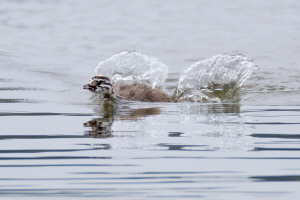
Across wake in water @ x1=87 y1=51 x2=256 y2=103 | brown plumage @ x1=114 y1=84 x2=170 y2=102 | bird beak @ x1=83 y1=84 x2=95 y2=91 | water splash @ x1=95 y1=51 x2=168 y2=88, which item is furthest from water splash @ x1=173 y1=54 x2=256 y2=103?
bird beak @ x1=83 y1=84 x2=95 y2=91

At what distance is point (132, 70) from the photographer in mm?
15289

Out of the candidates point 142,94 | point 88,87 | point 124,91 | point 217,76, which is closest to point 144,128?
point 88,87

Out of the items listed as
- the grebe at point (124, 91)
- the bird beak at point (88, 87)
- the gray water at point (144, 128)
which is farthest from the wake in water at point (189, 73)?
the bird beak at point (88, 87)

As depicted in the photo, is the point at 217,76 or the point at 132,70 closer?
the point at 217,76

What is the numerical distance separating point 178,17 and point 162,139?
73.2 ft

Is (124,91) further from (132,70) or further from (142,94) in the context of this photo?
(132,70)

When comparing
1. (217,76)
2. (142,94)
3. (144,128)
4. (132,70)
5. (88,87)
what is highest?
(132,70)

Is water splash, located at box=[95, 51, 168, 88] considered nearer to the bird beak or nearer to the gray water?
the gray water

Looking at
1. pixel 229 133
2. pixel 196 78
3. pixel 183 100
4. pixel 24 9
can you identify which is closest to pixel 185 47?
pixel 196 78

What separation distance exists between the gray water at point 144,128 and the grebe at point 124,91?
0.30 metres

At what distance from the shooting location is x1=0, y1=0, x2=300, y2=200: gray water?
6.25 m

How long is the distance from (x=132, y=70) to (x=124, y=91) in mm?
2255

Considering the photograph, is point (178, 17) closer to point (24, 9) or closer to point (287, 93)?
point (24, 9)

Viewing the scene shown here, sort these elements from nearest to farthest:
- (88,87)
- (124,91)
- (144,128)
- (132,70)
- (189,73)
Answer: (144,128)
(88,87)
(124,91)
(189,73)
(132,70)
